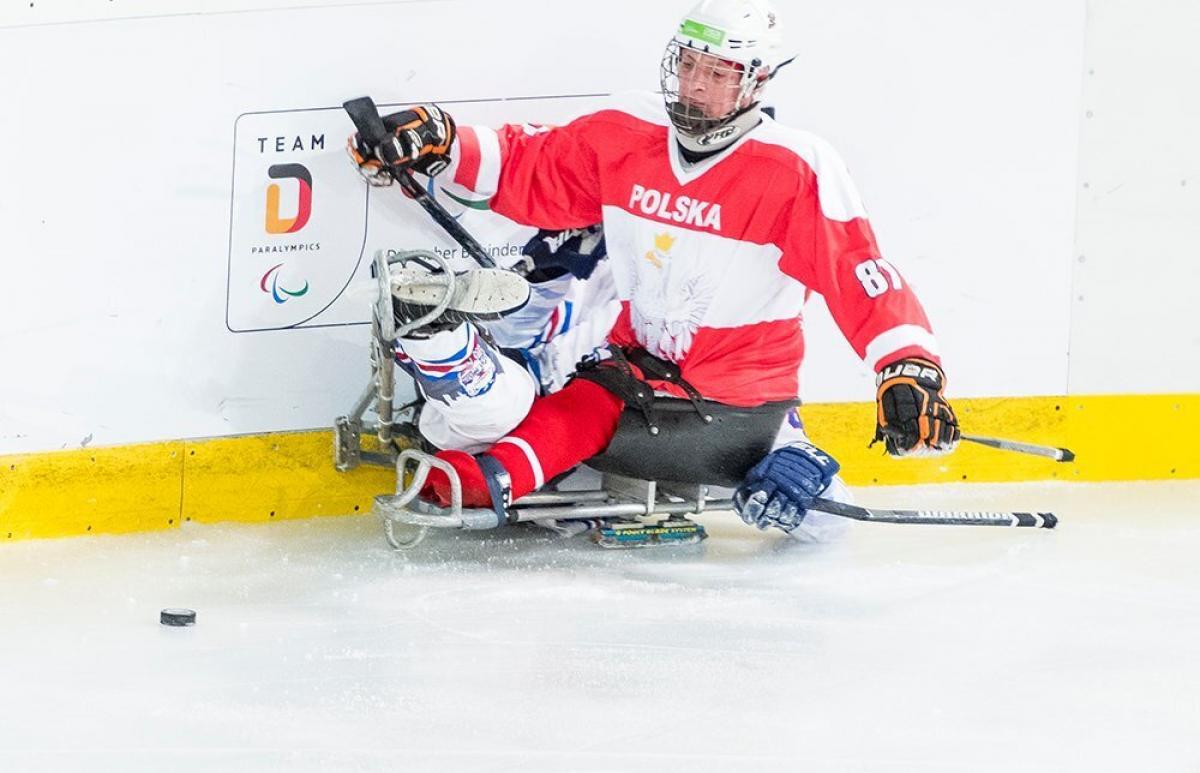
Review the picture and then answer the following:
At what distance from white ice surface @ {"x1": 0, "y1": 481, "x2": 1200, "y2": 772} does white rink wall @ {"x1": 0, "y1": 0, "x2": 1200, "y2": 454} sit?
489 mm

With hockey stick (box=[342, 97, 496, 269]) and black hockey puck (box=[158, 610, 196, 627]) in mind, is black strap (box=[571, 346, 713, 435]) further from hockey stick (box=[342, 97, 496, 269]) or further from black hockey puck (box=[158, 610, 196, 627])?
black hockey puck (box=[158, 610, 196, 627])

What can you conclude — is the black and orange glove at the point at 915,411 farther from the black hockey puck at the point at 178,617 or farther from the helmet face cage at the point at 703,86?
the black hockey puck at the point at 178,617

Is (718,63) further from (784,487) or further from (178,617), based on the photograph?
(178,617)

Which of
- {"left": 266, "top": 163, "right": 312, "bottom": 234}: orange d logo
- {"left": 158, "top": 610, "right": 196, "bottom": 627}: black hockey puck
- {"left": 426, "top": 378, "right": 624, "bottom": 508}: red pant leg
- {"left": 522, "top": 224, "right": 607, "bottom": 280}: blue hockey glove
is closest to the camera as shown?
{"left": 158, "top": 610, "right": 196, "bottom": 627}: black hockey puck

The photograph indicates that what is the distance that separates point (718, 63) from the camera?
14.5 ft

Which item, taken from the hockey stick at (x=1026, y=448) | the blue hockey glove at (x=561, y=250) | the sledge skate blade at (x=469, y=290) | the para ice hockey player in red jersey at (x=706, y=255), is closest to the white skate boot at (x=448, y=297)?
the sledge skate blade at (x=469, y=290)

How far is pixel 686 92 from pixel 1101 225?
5.82ft

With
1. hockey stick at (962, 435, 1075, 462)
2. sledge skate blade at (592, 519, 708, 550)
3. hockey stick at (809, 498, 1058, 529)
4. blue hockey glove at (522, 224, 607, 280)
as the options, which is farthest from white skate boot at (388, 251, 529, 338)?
hockey stick at (962, 435, 1075, 462)

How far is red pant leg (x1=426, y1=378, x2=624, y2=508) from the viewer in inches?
178

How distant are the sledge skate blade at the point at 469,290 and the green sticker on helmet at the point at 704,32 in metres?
0.72

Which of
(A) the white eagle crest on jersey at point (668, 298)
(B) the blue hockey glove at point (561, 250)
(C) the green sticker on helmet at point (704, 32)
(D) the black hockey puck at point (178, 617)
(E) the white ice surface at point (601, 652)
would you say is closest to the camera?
(E) the white ice surface at point (601, 652)

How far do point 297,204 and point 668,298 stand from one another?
0.98 m

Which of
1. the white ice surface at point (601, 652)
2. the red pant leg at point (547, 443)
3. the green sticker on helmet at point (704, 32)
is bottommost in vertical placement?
the white ice surface at point (601, 652)

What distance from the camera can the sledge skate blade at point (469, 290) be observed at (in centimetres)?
421
